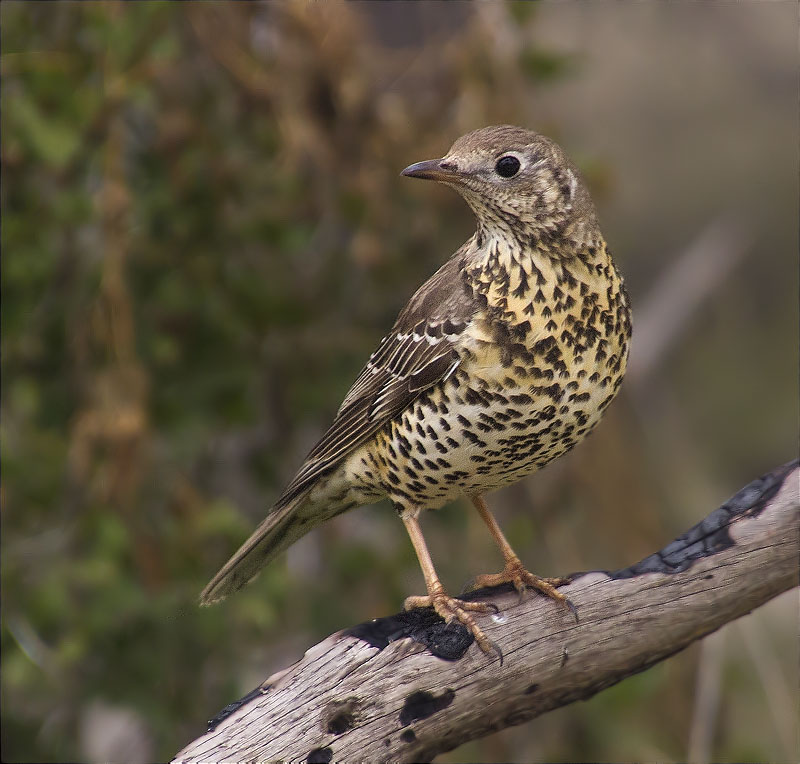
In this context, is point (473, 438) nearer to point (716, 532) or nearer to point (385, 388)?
point (385, 388)

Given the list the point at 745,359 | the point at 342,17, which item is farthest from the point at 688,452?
the point at 342,17

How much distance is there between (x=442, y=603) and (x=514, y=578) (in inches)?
12.2

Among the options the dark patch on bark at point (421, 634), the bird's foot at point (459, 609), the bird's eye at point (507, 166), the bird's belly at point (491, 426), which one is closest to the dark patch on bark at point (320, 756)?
the dark patch on bark at point (421, 634)

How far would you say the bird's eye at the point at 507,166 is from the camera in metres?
3.13

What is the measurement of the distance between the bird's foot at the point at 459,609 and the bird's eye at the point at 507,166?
1.27 metres

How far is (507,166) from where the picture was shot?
3143 mm

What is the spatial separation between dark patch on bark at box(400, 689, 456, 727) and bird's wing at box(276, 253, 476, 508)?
843 mm

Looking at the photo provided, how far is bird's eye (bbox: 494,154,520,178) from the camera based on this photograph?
313 cm

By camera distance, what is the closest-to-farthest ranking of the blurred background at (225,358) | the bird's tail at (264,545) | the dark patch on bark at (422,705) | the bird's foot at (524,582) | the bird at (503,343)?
the dark patch on bark at (422,705), the bird at (503,343), the bird's foot at (524,582), the bird's tail at (264,545), the blurred background at (225,358)

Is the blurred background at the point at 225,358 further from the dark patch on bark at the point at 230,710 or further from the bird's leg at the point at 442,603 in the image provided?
the dark patch on bark at the point at 230,710

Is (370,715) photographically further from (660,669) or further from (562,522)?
(562,522)

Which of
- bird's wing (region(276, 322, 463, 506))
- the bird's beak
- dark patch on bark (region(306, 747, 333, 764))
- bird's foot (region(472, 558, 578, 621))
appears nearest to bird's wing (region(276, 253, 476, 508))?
bird's wing (region(276, 322, 463, 506))

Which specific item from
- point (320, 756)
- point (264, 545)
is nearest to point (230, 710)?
point (320, 756)

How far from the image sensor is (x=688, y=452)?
845cm
